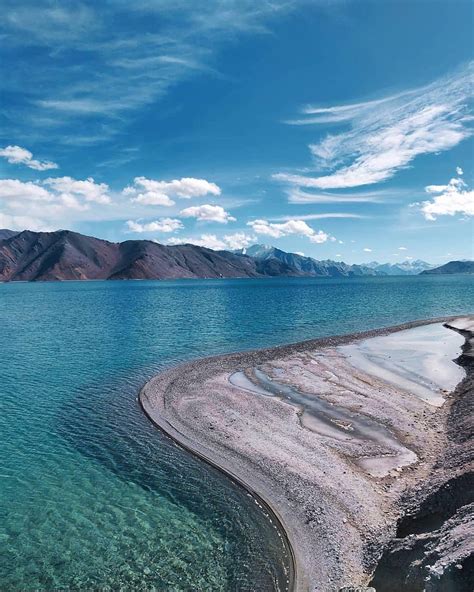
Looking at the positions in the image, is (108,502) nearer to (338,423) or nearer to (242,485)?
(242,485)

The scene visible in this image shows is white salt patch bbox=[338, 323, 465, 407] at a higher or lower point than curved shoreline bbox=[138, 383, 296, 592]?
higher

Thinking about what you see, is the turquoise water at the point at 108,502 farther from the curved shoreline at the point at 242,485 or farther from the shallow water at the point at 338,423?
the shallow water at the point at 338,423

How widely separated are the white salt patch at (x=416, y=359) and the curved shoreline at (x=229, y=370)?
13.8 feet

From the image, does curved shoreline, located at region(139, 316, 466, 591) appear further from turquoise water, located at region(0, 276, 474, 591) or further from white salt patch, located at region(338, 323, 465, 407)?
white salt patch, located at region(338, 323, 465, 407)

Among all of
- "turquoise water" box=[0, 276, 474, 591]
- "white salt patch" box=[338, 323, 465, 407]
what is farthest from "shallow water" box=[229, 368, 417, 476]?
"white salt patch" box=[338, 323, 465, 407]

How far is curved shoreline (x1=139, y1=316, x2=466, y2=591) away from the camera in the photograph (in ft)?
59.0

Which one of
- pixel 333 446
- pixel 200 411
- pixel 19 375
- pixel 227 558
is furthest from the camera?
pixel 19 375

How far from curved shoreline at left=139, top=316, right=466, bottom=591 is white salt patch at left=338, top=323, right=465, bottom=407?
4.22 m

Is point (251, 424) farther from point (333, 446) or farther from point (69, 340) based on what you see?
point (69, 340)

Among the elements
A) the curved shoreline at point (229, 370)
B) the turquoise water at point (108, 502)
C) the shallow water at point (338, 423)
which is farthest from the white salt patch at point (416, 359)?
the turquoise water at point (108, 502)

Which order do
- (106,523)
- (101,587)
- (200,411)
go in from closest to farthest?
(101,587) → (106,523) → (200,411)

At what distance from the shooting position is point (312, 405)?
34562mm

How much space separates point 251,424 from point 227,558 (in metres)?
13.7

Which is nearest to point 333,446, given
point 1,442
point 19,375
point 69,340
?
point 1,442
